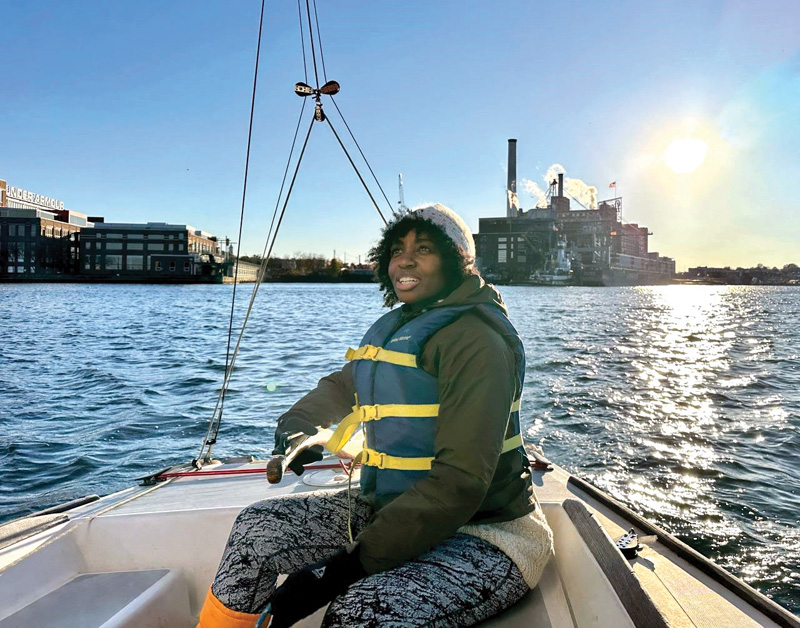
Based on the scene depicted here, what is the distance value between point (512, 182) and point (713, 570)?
115300 millimetres

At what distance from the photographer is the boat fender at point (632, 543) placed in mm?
2484

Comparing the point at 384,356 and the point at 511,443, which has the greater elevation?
the point at 384,356

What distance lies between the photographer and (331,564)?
158 cm

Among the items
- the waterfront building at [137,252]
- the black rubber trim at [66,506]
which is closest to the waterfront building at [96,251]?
the waterfront building at [137,252]

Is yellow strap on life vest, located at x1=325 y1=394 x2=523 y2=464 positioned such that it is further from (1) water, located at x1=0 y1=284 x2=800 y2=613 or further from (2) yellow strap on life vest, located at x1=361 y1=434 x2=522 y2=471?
(1) water, located at x1=0 y1=284 x2=800 y2=613

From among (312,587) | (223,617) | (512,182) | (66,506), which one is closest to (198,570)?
(223,617)

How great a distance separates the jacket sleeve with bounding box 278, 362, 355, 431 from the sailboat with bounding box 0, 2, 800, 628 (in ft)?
0.54

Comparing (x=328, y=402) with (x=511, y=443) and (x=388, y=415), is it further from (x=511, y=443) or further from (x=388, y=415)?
(x=511, y=443)

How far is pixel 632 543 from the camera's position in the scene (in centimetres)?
254

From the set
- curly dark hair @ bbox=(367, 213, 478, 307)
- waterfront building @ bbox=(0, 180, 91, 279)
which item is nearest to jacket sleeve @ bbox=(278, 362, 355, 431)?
curly dark hair @ bbox=(367, 213, 478, 307)

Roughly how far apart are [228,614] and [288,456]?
49 cm

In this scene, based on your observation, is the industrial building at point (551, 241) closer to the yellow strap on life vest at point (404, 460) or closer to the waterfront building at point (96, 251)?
the waterfront building at point (96, 251)

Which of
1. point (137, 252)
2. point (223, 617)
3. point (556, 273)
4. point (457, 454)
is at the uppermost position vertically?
point (137, 252)

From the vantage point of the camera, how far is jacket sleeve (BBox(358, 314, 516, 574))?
5.06 feet
